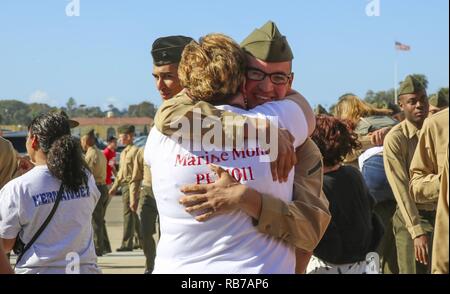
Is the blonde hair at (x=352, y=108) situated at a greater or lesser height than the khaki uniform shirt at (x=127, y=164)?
greater

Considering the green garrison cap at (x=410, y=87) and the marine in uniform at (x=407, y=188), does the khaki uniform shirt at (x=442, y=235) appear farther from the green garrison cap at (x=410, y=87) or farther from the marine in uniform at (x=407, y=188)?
the green garrison cap at (x=410, y=87)

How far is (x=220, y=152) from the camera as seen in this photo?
10.3 feet

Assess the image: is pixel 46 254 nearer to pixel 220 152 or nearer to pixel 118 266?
pixel 220 152

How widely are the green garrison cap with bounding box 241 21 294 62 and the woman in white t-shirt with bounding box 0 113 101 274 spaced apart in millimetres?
1998

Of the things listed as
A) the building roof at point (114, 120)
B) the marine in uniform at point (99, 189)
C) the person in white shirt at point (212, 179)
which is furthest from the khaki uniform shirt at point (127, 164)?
the building roof at point (114, 120)

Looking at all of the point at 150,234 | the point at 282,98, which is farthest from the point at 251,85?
the point at 150,234

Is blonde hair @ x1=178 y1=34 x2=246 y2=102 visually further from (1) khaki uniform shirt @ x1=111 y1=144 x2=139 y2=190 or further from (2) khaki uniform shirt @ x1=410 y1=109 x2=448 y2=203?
(1) khaki uniform shirt @ x1=111 y1=144 x2=139 y2=190

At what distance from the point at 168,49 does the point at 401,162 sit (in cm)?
286

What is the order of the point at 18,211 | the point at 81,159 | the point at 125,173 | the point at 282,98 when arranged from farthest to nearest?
the point at 125,173 → the point at 81,159 → the point at 18,211 → the point at 282,98

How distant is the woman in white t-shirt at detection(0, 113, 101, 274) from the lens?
16.0ft

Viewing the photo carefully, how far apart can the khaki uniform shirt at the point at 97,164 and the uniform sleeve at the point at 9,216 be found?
7981 mm

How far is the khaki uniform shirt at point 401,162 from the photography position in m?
6.80

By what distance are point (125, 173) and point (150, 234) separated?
2.80 metres

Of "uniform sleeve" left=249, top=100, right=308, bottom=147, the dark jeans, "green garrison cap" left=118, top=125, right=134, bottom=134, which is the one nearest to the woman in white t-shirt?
"uniform sleeve" left=249, top=100, right=308, bottom=147
